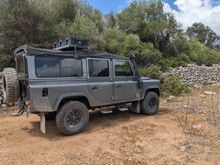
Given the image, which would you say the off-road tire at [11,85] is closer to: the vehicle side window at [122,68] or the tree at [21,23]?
the vehicle side window at [122,68]

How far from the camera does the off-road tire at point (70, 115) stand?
5.91m

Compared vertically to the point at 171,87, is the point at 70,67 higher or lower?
higher

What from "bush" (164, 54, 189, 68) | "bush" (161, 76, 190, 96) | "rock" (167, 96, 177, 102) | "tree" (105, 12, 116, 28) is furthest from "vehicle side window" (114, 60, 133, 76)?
"tree" (105, 12, 116, 28)

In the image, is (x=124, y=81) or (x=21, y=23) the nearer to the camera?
(x=124, y=81)

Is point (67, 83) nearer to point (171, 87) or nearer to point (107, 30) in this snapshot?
point (171, 87)

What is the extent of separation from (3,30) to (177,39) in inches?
552

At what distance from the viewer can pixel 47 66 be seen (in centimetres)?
591

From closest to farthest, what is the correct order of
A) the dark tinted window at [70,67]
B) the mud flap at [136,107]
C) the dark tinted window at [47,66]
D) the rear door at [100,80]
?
1. the dark tinted window at [47,66]
2. the dark tinted window at [70,67]
3. the rear door at [100,80]
4. the mud flap at [136,107]

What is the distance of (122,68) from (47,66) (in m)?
2.47

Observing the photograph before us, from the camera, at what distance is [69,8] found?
15.2 meters

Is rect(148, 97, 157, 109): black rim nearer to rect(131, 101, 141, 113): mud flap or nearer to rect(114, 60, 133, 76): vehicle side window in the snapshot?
rect(131, 101, 141, 113): mud flap

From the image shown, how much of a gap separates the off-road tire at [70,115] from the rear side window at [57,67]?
755mm

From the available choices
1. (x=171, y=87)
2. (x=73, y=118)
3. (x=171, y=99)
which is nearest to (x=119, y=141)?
(x=73, y=118)

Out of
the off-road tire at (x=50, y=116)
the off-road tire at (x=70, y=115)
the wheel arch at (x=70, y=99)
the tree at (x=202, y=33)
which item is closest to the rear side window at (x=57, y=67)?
the wheel arch at (x=70, y=99)
